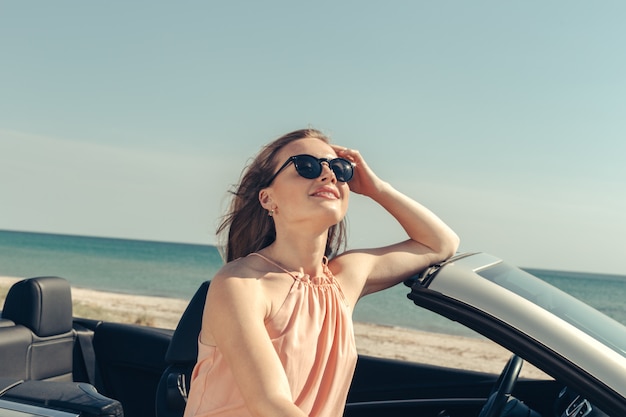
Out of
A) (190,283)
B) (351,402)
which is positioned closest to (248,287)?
(351,402)

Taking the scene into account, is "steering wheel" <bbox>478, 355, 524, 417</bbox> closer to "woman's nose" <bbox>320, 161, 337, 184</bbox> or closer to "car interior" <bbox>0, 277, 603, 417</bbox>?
"car interior" <bbox>0, 277, 603, 417</bbox>

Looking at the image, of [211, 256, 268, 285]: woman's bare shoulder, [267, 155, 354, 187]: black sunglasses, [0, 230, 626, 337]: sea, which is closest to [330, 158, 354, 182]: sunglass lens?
[267, 155, 354, 187]: black sunglasses

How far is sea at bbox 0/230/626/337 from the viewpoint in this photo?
30.4 metres

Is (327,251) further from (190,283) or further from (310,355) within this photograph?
(190,283)

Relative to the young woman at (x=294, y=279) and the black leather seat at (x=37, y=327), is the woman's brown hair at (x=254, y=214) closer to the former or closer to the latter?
the young woman at (x=294, y=279)

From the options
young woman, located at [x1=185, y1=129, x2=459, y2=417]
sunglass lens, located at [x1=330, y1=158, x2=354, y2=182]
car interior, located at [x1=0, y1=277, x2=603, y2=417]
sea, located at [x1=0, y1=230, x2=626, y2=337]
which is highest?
sunglass lens, located at [x1=330, y1=158, x2=354, y2=182]

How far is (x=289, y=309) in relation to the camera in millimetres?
2123

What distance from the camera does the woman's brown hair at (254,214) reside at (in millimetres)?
2361

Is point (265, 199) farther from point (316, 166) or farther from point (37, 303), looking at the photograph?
point (37, 303)

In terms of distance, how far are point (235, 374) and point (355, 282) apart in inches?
24.3

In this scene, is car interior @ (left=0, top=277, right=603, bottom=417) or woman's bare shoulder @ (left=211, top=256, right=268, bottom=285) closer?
woman's bare shoulder @ (left=211, top=256, right=268, bottom=285)

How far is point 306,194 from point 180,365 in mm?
943

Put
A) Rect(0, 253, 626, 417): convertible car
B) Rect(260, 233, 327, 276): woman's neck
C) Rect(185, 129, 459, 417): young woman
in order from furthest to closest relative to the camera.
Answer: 1. Rect(260, 233, 327, 276): woman's neck
2. Rect(185, 129, 459, 417): young woman
3. Rect(0, 253, 626, 417): convertible car

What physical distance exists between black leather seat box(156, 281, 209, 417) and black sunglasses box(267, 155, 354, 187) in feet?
2.57
